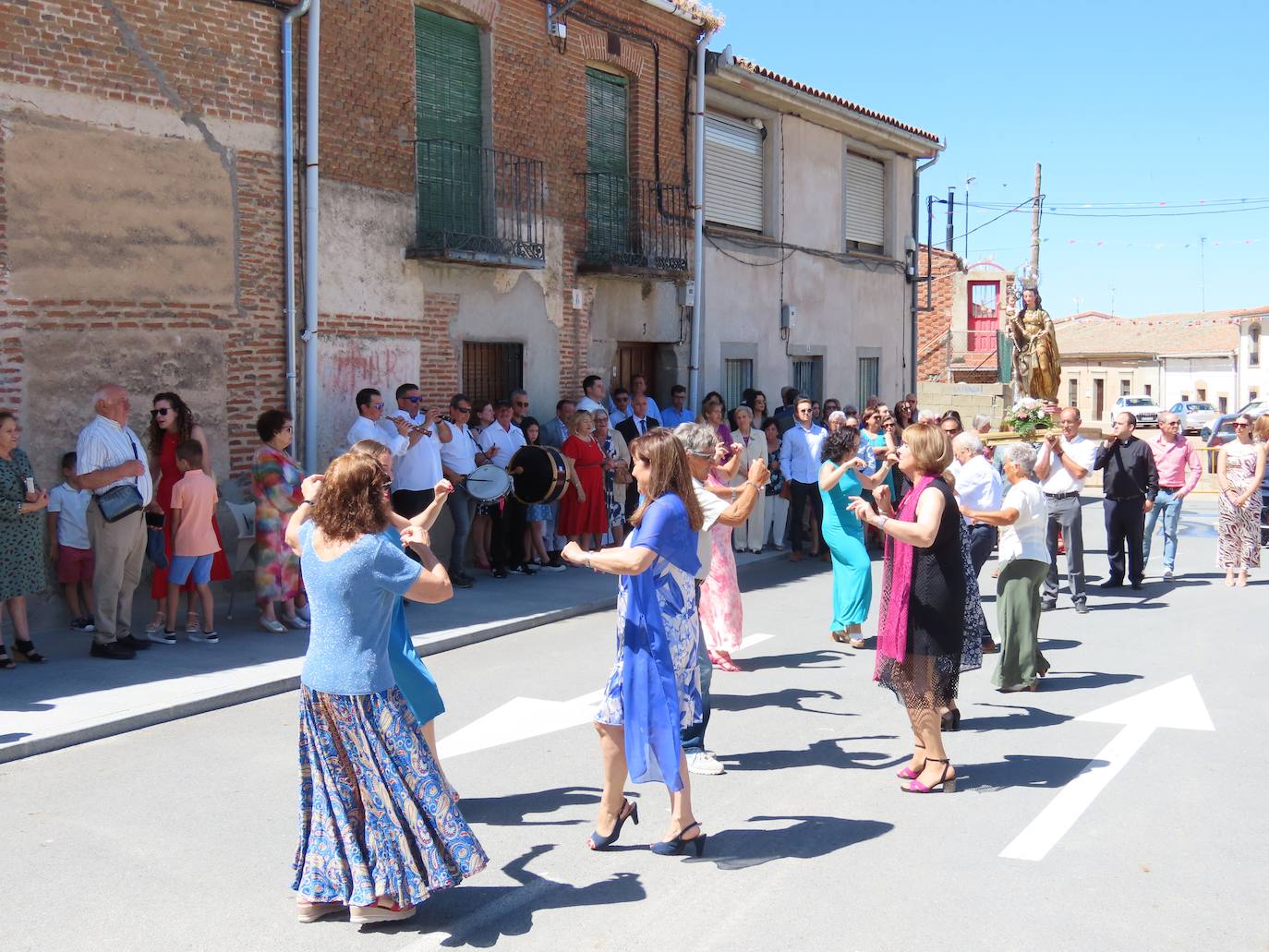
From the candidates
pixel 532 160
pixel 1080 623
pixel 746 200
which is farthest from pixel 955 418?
pixel 746 200

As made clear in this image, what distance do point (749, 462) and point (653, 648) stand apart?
30.4ft

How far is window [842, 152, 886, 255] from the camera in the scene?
74.0ft

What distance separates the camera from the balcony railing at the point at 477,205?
43.3 ft

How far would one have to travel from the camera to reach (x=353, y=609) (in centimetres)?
454

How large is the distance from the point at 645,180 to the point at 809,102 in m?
4.49

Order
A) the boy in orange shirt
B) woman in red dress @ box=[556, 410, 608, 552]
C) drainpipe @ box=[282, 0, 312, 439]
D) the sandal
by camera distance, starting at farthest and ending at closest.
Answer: woman in red dress @ box=[556, 410, 608, 552] → drainpipe @ box=[282, 0, 312, 439] → the boy in orange shirt → the sandal

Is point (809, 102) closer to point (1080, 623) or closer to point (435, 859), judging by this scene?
point (1080, 623)

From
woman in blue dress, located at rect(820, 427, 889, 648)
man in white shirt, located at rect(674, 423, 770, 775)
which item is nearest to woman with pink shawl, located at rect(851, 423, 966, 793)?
man in white shirt, located at rect(674, 423, 770, 775)

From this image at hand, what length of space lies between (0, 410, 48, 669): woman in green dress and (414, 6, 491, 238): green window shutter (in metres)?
5.33

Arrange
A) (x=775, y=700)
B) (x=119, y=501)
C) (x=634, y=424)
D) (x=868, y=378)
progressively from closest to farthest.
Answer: (x=775, y=700)
(x=119, y=501)
(x=634, y=424)
(x=868, y=378)

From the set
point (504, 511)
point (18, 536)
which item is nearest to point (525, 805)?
point (18, 536)

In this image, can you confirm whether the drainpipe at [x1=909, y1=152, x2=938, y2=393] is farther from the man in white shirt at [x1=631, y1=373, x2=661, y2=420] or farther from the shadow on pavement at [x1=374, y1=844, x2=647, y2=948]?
the shadow on pavement at [x1=374, y1=844, x2=647, y2=948]

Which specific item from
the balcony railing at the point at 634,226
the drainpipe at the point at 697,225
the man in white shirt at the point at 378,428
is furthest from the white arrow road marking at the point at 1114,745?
the drainpipe at the point at 697,225

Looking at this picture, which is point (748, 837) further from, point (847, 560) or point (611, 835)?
point (847, 560)
